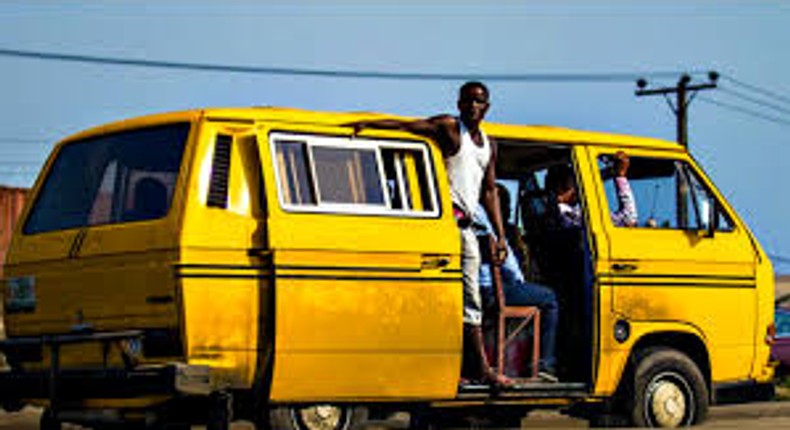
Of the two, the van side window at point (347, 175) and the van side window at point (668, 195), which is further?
the van side window at point (668, 195)

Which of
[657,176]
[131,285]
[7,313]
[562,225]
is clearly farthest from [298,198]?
[657,176]

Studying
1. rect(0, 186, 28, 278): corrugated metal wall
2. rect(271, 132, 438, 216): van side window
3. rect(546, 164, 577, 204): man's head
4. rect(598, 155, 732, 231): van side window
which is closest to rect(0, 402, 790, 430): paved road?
rect(598, 155, 732, 231): van side window

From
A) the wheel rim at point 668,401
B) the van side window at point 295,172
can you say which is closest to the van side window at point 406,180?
the van side window at point 295,172

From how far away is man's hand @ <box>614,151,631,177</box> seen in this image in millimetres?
12430

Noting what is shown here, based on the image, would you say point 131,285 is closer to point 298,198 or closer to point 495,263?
point 298,198

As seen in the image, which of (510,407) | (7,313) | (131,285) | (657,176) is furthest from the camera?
(657,176)

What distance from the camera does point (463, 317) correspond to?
10938 mm

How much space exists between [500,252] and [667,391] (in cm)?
195

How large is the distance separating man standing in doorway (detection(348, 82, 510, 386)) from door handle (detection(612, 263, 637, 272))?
101 cm

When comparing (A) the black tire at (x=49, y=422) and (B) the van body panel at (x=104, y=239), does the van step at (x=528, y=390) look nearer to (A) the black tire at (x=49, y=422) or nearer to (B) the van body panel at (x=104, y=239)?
(B) the van body panel at (x=104, y=239)

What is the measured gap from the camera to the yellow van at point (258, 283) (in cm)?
970

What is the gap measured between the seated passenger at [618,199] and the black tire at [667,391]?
1020 mm

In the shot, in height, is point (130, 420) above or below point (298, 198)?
below

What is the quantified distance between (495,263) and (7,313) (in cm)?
329
